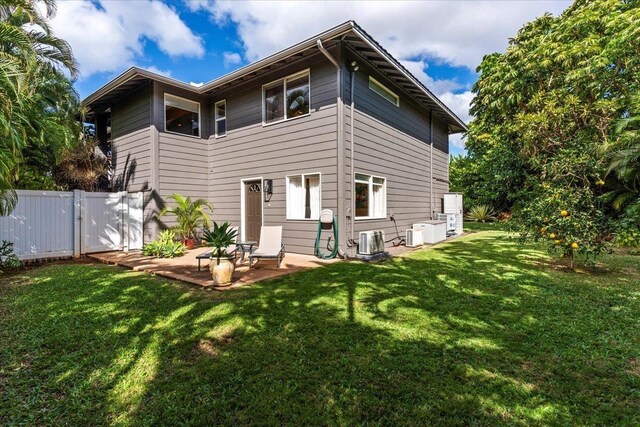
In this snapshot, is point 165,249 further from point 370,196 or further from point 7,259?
point 370,196

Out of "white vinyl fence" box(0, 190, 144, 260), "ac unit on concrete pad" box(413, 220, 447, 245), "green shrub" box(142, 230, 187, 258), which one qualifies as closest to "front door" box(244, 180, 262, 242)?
"green shrub" box(142, 230, 187, 258)

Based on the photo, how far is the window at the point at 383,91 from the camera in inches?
352

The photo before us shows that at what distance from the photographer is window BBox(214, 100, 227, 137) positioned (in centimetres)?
1025

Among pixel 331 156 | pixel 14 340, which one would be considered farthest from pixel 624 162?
pixel 14 340

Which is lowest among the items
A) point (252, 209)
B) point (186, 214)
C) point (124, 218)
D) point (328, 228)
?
point (328, 228)

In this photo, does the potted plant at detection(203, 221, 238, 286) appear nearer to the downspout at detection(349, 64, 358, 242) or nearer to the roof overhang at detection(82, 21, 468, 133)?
the downspout at detection(349, 64, 358, 242)

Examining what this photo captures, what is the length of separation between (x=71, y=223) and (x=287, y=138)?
6.25 meters

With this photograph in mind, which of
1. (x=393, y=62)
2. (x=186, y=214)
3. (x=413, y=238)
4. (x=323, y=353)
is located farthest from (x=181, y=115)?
(x=323, y=353)

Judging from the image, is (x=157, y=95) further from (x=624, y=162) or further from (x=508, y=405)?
(x=624, y=162)

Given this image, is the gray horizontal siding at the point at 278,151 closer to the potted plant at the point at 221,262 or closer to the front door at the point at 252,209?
the front door at the point at 252,209

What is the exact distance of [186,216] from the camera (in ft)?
30.1

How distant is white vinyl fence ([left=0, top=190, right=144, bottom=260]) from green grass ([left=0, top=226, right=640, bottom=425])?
309cm

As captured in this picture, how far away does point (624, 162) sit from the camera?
8789 millimetres

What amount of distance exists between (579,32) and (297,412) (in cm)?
1562
